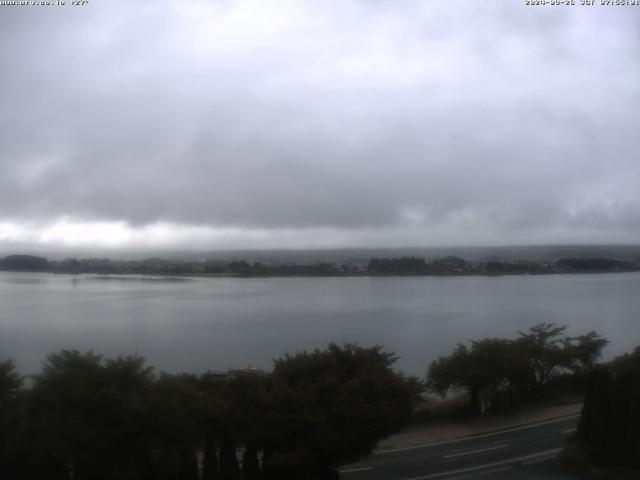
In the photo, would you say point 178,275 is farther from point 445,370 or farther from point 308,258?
point 445,370

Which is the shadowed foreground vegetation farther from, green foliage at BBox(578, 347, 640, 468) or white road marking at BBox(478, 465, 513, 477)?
green foliage at BBox(578, 347, 640, 468)

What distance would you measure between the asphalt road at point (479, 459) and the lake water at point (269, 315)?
23.1 feet

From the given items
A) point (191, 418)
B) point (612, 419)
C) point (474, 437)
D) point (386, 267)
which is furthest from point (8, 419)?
point (386, 267)

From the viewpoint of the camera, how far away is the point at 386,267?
138 ft

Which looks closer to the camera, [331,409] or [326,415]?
[326,415]

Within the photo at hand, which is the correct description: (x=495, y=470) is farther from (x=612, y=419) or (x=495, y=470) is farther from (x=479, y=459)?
(x=612, y=419)

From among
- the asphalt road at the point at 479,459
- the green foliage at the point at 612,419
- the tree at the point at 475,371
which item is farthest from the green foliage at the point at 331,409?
the tree at the point at 475,371

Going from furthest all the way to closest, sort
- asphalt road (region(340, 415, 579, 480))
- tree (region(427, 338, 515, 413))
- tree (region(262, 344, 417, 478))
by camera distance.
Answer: tree (region(427, 338, 515, 413)) < asphalt road (region(340, 415, 579, 480)) < tree (region(262, 344, 417, 478))

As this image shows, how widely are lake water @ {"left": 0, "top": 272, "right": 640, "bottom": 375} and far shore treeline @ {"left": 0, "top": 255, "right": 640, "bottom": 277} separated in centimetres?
81

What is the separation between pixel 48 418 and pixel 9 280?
16.0 meters

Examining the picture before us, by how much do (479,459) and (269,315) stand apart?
17132 millimetres

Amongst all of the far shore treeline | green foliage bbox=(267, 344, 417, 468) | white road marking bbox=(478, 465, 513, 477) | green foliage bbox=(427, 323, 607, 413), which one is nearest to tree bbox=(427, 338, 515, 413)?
green foliage bbox=(427, 323, 607, 413)

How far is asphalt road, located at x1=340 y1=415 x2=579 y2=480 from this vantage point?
11.3m

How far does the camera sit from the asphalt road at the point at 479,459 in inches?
445
